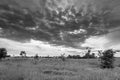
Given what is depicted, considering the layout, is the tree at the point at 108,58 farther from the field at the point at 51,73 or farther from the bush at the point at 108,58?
the field at the point at 51,73

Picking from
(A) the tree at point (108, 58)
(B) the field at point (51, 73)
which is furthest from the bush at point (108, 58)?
(B) the field at point (51, 73)

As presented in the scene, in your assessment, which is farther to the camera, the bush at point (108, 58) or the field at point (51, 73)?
the bush at point (108, 58)

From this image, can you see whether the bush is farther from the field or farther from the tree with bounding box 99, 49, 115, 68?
the field

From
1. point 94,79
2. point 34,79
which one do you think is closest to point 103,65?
point 94,79

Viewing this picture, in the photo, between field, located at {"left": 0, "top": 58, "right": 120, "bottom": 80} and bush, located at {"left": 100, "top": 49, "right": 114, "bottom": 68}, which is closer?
field, located at {"left": 0, "top": 58, "right": 120, "bottom": 80}

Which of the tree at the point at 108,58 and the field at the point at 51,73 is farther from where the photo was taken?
the tree at the point at 108,58

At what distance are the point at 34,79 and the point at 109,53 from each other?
2121cm

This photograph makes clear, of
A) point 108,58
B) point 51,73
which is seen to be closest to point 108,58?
point 108,58

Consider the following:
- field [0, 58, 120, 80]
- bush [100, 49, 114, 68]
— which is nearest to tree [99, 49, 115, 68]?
bush [100, 49, 114, 68]

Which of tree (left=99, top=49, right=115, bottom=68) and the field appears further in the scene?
tree (left=99, top=49, right=115, bottom=68)

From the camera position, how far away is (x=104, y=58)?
23.5 m

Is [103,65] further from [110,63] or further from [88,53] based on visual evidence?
[88,53]

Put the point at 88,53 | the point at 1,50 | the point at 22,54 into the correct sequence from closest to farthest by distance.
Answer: the point at 1,50 → the point at 22,54 → the point at 88,53

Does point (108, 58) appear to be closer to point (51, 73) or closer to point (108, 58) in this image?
point (108, 58)
